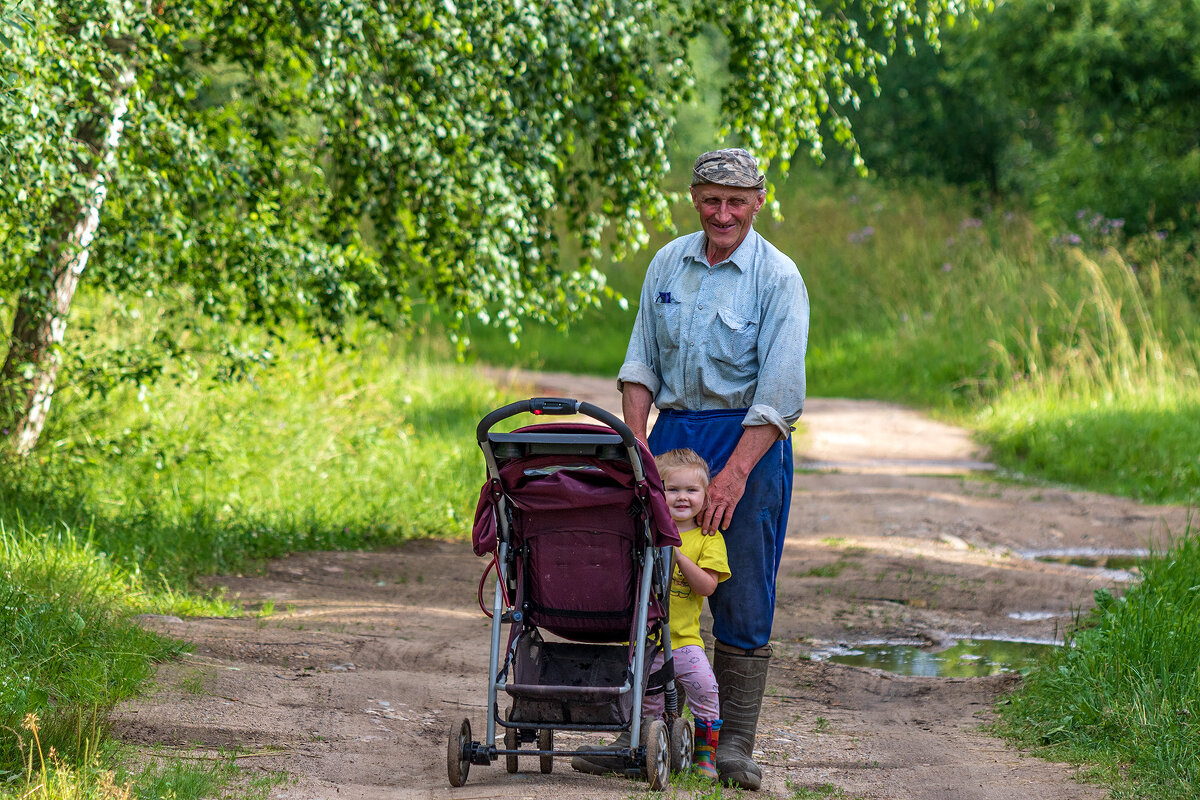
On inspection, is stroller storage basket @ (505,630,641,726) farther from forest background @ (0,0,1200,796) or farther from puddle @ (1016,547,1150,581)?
puddle @ (1016,547,1150,581)

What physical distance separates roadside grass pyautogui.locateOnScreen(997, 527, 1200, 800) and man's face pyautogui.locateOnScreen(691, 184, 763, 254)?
2.27 metres

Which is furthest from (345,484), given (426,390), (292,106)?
(426,390)

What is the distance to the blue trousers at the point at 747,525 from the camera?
4309mm

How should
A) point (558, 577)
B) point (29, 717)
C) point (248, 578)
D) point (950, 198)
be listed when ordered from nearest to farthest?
point (29, 717) < point (558, 577) < point (248, 578) < point (950, 198)

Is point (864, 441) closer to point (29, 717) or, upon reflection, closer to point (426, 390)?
point (426, 390)

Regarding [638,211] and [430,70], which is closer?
[430,70]

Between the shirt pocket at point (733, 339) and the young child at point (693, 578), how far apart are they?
0.35 metres

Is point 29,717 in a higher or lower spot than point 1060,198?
lower

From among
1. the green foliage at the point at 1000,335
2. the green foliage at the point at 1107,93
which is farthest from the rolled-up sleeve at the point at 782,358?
the green foliage at the point at 1107,93

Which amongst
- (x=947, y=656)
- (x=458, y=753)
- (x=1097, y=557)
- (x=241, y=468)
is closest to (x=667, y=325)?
(x=458, y=753)

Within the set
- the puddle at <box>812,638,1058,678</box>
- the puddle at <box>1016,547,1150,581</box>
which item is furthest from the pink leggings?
the puddle at <box>1016,547,1150,581</box>

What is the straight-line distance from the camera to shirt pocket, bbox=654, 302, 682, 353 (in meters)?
4.39

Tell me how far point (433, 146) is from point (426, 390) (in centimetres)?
777

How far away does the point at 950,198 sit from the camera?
23828 millimetres
